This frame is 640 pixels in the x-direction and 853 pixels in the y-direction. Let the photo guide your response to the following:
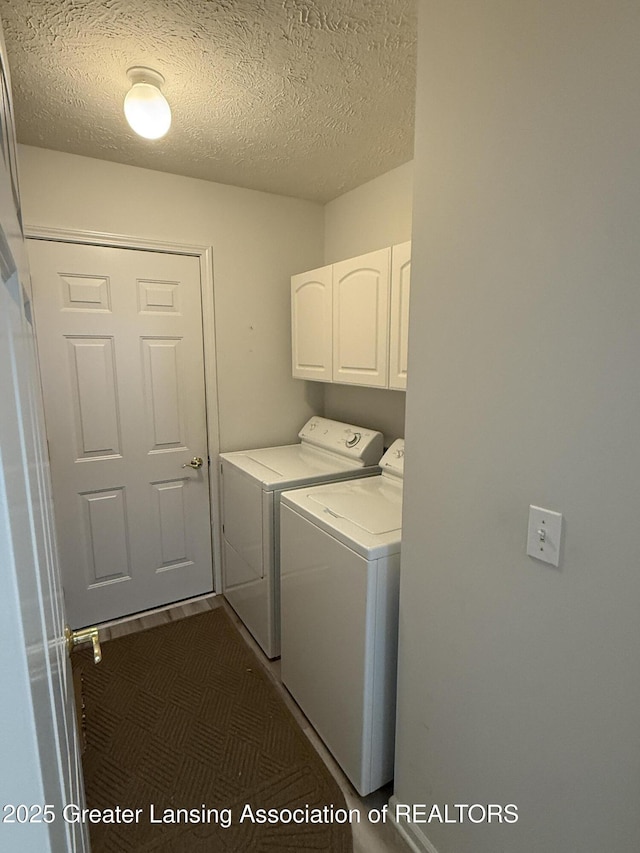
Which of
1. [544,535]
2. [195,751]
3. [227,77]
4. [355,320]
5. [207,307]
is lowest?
[195,751]

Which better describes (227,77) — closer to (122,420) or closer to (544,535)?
(122,420)

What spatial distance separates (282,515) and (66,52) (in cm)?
179

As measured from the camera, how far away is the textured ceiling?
1.25 metres

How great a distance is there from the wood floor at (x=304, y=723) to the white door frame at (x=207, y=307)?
0.76ft

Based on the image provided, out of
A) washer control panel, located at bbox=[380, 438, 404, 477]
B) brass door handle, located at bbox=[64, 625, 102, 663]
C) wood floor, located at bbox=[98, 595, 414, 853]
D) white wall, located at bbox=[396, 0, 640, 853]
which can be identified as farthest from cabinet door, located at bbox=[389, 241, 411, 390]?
wood floor, located at bbox=[98, 595, 414, 853]

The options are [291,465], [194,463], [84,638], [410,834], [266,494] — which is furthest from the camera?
[194,463]

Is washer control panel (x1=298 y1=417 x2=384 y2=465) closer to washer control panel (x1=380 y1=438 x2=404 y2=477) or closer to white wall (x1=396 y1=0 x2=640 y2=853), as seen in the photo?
washer control panel (x1=380 y1=438 x2=404 y2=477)

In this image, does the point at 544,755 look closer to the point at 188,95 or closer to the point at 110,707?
the point at 110,707

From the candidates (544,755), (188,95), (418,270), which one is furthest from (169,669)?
(188,95)

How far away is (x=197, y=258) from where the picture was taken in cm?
249

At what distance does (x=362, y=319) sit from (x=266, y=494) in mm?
950

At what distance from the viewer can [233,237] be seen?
258 centimetres

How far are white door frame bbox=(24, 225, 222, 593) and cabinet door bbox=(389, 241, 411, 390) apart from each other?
1.16 meters

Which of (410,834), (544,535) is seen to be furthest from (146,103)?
(410,834)
